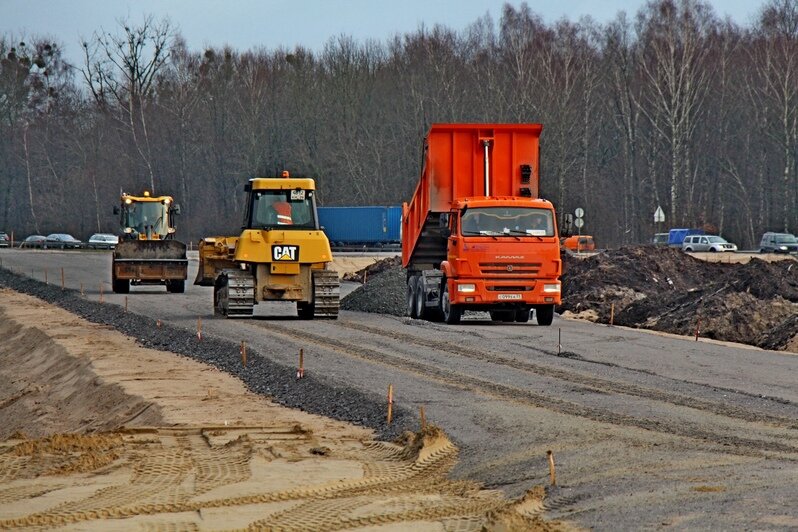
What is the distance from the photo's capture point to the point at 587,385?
17.3 meters

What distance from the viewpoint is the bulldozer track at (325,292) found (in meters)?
27.6

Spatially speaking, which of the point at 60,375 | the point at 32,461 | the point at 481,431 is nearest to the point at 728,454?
the point at 481,431

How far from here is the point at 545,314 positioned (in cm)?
2756

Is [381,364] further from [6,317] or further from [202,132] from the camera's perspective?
[202,132]

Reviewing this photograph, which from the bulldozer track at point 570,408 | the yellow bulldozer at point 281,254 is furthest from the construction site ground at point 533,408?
the yellow bulldozer at point 281,254

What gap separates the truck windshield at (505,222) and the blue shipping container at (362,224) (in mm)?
46941

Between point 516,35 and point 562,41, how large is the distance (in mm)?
2909

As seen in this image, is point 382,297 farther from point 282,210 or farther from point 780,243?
point 780,243

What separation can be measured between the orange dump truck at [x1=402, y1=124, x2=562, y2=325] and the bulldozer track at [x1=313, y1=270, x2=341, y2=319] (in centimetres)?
203

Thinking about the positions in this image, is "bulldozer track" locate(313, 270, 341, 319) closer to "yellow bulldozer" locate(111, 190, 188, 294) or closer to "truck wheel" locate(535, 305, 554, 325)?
"truck wheel" locate(535, 305, 554, 325)

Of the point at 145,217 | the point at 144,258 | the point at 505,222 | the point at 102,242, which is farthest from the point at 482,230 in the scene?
the point at 102,242

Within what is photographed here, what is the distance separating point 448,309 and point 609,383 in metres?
10.0

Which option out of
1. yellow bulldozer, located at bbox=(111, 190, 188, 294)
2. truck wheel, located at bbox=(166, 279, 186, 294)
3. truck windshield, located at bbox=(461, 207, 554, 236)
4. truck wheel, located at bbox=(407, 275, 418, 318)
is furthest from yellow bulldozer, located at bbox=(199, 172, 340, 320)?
truck wheel, located at bbox=(166, 279, 186, 294)

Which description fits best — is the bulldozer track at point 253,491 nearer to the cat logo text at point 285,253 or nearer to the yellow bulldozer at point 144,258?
the cat logo text at point 285,253
